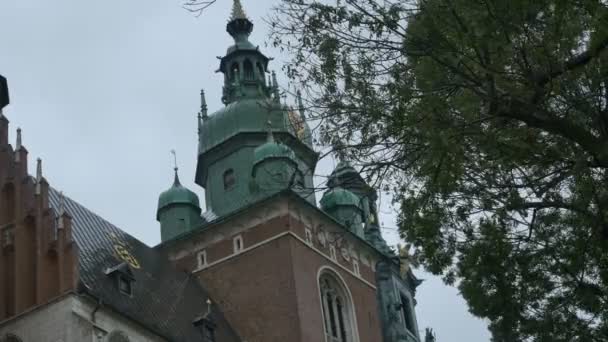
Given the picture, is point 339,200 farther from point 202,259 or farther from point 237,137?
point 202,259

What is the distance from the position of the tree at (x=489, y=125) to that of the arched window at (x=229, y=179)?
826 inches

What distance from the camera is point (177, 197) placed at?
37.1m

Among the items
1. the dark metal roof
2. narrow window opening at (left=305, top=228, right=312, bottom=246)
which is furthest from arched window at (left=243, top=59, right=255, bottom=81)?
the dark metal roof

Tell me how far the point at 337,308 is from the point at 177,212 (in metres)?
6.93

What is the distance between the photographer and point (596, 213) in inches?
590

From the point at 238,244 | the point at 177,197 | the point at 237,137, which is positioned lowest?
the point at 238,244

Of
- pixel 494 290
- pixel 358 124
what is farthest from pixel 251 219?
pixel 358 124

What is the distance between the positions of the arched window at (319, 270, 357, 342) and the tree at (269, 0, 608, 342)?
1704 cm

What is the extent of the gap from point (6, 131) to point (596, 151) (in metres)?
18.1

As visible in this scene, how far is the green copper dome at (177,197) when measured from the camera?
3694cm

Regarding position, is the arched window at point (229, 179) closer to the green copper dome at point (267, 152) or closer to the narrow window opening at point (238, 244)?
the green copper dome at point (267, 152)

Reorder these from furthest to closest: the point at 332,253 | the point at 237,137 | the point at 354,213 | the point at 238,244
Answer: the point at 237,137, the point at 354,213, the point at 332,253, the point at 238,244

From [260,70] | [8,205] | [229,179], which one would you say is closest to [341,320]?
[229,179]

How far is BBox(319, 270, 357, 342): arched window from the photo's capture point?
109 ft
